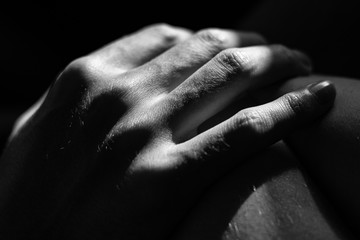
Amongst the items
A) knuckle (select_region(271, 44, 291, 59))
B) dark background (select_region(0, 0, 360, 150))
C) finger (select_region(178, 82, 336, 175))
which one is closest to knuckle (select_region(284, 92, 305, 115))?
finger (select_region(178, 82, 336, 175))

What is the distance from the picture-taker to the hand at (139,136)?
58cm

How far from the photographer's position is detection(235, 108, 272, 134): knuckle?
579 mm

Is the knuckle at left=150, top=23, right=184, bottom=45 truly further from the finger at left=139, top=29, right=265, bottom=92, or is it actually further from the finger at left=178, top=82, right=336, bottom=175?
the finger at left=178, top=82, right=336, bottom=175

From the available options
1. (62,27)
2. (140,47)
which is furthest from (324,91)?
(62,27)

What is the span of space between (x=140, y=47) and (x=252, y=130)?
0.34 meters

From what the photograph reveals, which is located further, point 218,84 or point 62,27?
point 62,27

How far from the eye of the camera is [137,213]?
22.8 inches

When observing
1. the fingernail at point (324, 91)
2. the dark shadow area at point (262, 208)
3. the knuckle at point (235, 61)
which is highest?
the knuckle at point (235, 61)

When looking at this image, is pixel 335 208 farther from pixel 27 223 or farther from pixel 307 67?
pixel 27 223

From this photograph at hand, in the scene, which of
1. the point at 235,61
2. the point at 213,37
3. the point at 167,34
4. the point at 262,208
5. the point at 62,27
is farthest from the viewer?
the point at 62,27

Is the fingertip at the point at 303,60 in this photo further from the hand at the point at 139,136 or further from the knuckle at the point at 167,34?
the knuckle at the point at 167,34

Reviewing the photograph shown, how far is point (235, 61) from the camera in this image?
67 cm

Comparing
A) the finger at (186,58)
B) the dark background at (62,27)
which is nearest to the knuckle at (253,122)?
the finger at (186,58)

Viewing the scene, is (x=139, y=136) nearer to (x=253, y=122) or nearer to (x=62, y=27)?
(x=253, y=122)
